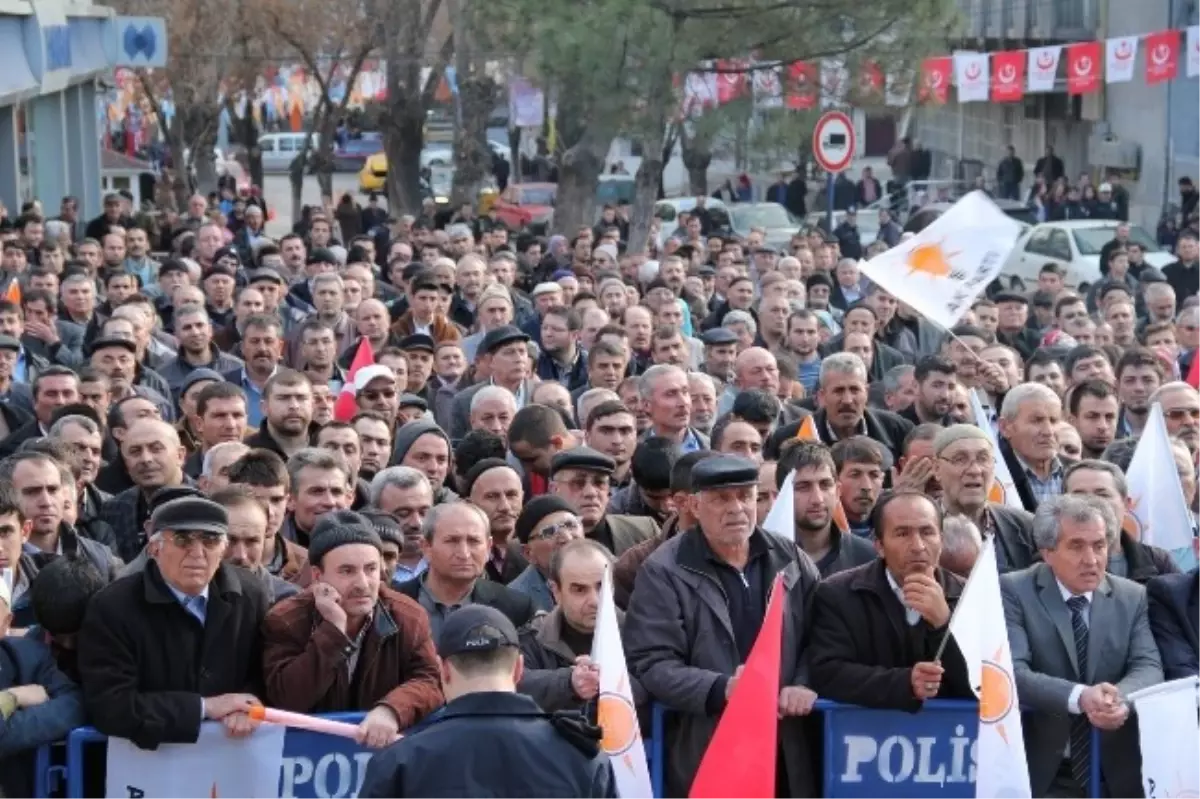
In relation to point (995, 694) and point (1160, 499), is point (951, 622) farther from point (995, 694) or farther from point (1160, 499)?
point (1160, 499)

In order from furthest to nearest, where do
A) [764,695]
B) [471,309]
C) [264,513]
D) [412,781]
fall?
[471,309] → [264,513] → [764,695] → [412,781]

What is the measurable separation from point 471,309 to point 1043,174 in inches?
1067

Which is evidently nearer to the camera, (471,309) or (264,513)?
(264,513)

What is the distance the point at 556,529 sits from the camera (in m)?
9.61

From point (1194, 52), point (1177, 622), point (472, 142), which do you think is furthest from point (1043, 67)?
point (1177, 622)

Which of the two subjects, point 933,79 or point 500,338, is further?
point 933,79

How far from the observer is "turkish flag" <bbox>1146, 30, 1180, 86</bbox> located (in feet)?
126

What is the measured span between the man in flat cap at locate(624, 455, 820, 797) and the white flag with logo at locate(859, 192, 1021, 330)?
5.94 m

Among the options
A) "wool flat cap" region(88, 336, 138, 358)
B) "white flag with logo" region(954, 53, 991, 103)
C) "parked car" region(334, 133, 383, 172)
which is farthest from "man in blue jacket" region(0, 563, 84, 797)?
"parked car" region(334, 133, 383, 172)

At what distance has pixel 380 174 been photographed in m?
61.6

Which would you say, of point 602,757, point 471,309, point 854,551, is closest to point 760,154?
point 471,309

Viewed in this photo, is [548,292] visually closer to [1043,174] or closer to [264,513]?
[264,513]

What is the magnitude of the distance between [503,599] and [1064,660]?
2032 mm

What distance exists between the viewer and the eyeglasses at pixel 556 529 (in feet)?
31.5
